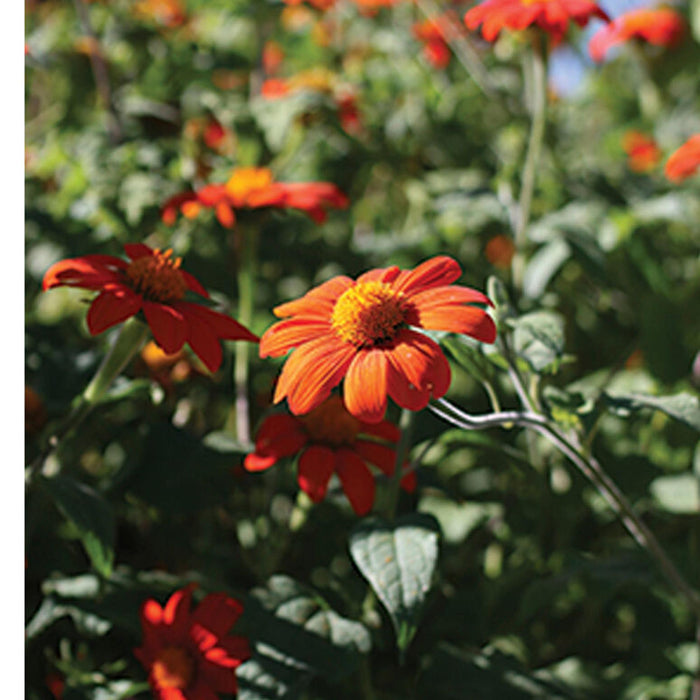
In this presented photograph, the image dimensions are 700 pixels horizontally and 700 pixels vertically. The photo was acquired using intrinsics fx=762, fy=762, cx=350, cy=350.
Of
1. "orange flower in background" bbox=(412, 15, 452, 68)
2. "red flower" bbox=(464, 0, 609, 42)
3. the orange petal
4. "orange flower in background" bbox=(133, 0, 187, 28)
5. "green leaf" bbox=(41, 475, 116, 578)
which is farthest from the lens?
"orange flower in background" bbox=(133, 0, 187, 28)

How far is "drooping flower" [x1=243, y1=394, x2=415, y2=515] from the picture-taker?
0.72 metres

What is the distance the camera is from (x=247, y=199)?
3.21 ft

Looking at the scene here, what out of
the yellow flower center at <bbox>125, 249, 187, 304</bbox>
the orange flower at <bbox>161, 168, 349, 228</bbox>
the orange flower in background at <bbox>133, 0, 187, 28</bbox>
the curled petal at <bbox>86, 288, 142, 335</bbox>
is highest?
the orange flower in background at <bbox>133, 0, 187, 28</bbox>

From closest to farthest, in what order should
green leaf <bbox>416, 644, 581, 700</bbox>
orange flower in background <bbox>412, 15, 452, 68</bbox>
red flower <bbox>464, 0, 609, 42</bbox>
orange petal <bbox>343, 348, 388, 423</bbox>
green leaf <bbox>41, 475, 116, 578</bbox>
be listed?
1. orange petal <bbox>343, 348, 388, 423</bbox>
2. green leaf <bbox>41, 475, 116, 578</bbox>
3. green leaf <bbox>416, 644, 581, 700</bbox>
4. red flower <bbox>464, 0, 609, 42</bbox>
5. orange flower in background <bbox>412, 15, 452, 68</bbox>

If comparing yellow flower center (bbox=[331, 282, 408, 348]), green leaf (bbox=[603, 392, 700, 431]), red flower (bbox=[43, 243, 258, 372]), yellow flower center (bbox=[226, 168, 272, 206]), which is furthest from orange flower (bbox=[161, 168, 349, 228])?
green leaf (bbox=[603, 392, 700, 431])

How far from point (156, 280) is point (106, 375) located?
104 mm

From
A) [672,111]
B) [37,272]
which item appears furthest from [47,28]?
[672,111]

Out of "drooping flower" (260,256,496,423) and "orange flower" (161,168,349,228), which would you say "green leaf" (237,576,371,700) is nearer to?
"drooping flower" (260,256,496,423)

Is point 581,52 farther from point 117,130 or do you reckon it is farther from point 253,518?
point 253,518

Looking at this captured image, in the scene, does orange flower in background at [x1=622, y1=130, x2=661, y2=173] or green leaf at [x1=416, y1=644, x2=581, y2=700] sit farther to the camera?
orange flower in background at [x1=622, y1=130, x2=661, y2=173]

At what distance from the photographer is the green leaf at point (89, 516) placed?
0.66 metres

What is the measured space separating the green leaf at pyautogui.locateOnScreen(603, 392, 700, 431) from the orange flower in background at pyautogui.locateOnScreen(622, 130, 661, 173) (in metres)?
1.21

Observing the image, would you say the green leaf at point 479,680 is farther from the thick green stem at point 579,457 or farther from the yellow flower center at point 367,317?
the yellow flower center at point 367,317
